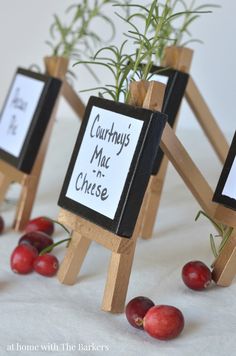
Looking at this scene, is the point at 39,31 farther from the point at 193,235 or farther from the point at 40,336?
the point at 40,336

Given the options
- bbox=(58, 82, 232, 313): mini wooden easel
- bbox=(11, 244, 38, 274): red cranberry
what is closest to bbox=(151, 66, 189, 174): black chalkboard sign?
bbox=(58, 82, 232, 313): mini wooden easel

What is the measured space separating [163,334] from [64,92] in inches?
23.3

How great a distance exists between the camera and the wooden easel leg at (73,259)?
95 centimetres

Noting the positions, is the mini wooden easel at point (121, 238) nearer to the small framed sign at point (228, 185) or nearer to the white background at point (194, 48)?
the small framed sign at point (228, 185)

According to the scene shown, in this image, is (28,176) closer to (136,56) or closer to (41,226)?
(41,226)

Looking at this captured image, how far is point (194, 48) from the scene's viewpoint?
1.53 metres

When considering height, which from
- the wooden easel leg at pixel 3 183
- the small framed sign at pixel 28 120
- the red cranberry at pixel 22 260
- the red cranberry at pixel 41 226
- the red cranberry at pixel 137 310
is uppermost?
the small framed sign at pixel 28 120

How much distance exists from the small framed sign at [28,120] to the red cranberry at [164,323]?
478mm

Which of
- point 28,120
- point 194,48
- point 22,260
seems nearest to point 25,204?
point 28,120

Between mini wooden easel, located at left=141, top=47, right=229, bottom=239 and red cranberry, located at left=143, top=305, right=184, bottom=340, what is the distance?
0.38 meters

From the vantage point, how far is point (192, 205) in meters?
1.35

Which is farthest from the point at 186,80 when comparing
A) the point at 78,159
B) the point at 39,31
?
the point at 39,31

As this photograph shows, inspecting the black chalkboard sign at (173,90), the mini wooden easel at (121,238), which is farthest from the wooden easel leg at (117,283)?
the black chalkboard sign at (173,90)

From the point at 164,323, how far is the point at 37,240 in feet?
1.05
